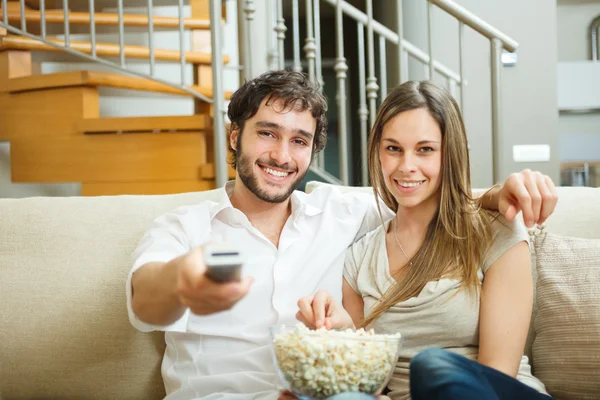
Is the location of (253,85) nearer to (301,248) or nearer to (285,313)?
(301,248)

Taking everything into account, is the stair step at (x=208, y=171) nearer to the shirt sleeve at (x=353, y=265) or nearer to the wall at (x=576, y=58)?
the shirt sleeve at (x=353, y=265)

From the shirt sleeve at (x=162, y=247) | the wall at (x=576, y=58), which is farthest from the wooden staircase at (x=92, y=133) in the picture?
the wall at (x=576, y=58)

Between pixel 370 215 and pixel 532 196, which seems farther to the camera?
pixel 370 215

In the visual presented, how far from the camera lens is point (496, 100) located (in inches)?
119

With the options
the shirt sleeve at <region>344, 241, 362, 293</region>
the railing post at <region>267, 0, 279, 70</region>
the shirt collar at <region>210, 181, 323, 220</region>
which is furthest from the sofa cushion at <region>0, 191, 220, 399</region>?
the railing post at <region>267, 0, 279, 70</region>

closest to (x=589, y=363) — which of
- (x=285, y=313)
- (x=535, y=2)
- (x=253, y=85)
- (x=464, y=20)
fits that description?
(x=285, y=313)

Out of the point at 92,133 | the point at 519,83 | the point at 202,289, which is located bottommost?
the point at 202,289

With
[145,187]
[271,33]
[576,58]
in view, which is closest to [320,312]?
[145,187]

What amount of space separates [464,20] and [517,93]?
1.63 metres

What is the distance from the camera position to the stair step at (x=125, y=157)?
3154mm

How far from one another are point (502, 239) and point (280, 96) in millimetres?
607

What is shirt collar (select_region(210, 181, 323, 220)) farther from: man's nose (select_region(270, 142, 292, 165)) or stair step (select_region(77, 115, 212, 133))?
stair step (select_region(77, 115, 212, 133))

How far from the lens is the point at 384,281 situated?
1.37 metres

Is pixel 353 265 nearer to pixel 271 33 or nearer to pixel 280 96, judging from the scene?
pixel 280 96
